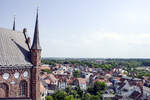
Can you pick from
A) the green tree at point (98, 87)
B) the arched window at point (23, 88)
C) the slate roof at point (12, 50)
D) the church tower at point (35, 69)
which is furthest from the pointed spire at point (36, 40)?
the green tree at point (98, 87)

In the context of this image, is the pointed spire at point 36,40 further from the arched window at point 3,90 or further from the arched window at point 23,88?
the arched window at point 3,90

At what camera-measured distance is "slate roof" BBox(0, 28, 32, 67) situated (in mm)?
29797

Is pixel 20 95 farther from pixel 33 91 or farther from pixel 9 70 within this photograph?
pixel 9 70

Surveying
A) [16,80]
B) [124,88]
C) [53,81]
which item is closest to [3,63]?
[16,80]

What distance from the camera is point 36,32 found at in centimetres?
3334

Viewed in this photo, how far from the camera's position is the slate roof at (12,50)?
29797 millimetres

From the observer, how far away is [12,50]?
103ft

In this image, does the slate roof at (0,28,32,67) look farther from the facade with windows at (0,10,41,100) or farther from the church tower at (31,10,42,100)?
the church tower at (31,10,42,100)

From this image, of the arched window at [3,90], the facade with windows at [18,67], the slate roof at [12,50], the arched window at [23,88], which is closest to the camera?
the arched window at [3,90]

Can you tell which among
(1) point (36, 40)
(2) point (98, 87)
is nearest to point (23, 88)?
(1) point (36, 40)

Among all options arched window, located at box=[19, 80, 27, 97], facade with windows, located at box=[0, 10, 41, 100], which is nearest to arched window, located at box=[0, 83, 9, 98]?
facade with windows, located at box=[0, 10, 41, 100]

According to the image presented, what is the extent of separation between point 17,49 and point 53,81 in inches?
3240

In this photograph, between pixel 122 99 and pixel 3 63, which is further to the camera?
pixel 122 99

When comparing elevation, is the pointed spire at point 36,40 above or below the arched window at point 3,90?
above
